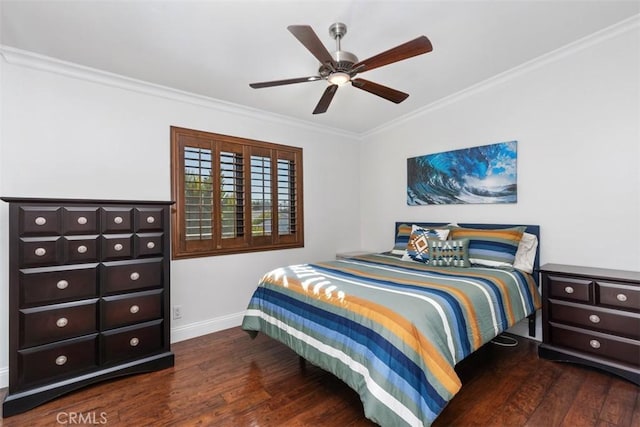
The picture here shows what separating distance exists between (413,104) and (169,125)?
9.07ft

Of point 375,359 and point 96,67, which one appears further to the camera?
point 96,67

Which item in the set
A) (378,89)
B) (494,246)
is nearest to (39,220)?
(378,89)

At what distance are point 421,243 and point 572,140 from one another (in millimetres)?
1588

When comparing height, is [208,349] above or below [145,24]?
below

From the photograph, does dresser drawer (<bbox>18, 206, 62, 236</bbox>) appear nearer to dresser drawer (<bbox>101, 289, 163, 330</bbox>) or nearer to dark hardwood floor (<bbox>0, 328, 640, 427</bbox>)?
dresser drawer (<bbox>101, 289, 163, 330</bbox>)

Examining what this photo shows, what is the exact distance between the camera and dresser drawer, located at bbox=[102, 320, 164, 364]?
225 centimetres

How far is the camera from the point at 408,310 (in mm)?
1664

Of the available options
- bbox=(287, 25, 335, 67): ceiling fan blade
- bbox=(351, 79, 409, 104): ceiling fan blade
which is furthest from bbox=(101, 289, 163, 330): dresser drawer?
bbox=(351, 79, 409, 104): ceiling fan blade

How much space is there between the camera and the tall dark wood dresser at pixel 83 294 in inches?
77.4

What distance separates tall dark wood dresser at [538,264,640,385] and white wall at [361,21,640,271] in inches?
13.1

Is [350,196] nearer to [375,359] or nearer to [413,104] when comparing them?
[413,104]

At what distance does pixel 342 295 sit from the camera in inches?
77.7

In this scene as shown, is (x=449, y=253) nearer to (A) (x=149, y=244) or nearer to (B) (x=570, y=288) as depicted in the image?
(B) (x=570, y=288)

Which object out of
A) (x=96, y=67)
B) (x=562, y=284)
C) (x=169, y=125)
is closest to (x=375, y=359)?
(x=562, y=284)
